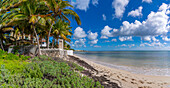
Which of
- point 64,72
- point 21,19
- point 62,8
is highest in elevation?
point 62,8

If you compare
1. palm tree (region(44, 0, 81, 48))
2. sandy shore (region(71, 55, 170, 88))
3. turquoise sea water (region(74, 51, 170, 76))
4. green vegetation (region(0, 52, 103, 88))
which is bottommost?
turquoise sea water (region(74, 51, 170, 76))

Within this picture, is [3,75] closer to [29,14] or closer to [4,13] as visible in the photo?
[29,14]

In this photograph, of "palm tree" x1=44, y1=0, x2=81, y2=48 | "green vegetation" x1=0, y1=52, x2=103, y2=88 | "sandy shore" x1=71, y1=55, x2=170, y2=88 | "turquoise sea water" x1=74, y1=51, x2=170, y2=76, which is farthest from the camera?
"palm tree" x1=44, y1=0, x2=81, y2=48

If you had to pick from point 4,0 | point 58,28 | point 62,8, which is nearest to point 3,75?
point 62,8

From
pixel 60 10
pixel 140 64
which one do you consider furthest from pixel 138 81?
pixel 60 10

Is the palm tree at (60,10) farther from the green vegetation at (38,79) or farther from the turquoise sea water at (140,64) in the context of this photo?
the green vegetation at (38,79)

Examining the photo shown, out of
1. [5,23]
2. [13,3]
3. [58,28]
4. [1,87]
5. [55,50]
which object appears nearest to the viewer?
[1,87]

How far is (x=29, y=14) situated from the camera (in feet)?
39.3

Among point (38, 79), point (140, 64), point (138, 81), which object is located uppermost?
point (38, 79)

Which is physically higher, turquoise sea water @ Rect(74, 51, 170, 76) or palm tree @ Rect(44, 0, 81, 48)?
palm tree @ Rect(44, 0, 81, 48)

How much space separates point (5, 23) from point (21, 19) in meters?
3.86

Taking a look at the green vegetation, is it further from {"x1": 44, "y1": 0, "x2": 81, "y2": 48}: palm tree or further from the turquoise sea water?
{"x1": 44, "y1": 0, "x2": 81, "y2": 48}: palm tree

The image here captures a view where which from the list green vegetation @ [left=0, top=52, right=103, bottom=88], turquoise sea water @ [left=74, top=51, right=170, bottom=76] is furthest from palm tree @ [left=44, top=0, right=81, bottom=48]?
green vegetation @ [left=0, top=52, right=103, bottom=88]

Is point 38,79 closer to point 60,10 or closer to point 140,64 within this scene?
point 60,10
